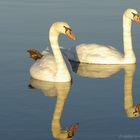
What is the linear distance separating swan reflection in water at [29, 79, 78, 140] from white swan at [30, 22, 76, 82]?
15 cm

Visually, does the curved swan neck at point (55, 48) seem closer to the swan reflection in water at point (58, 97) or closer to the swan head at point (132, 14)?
the swan reflection in water at point (58, 97)

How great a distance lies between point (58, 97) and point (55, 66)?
6.07ft

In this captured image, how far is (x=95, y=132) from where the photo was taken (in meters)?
14.1

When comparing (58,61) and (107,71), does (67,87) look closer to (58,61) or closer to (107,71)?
(58,61)

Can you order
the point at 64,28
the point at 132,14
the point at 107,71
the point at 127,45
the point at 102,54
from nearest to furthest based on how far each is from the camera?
the point at 64,28, the point at 107,71, the point at 102,54, the point at 127,45, the point at 132,14

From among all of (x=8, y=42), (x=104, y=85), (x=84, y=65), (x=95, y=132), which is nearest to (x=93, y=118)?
(x=95, y=132)

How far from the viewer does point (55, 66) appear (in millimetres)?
18562

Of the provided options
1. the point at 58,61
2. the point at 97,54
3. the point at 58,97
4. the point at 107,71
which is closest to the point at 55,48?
the point at 58,61

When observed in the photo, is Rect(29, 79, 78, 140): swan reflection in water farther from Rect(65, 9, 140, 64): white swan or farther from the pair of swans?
Rect(65, 9, 140, 64): white swan

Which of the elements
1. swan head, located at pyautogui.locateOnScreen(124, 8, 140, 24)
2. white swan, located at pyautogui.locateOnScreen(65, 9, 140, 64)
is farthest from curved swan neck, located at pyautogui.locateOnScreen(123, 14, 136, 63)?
swan head, located at pyautogui.locateOnScreen(124, 8, 140, 24)

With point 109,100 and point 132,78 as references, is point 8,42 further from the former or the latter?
point 109,100

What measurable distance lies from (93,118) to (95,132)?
94 centimetres

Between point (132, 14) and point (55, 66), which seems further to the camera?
point (132, 14)

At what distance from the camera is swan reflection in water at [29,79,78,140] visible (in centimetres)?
1420
